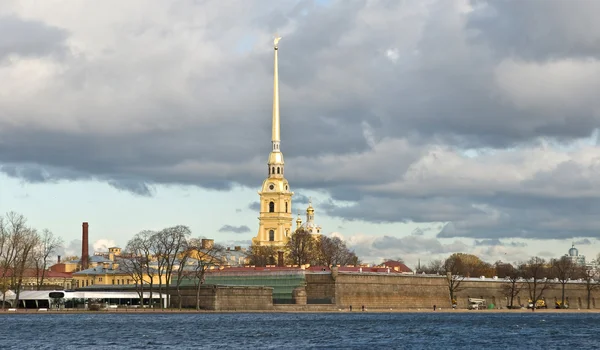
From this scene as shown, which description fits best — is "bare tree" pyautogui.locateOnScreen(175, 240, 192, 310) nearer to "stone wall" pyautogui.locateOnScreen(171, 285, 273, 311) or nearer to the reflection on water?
"stone wall" pyautogui.locateOnScreen(171, 285, 273, 311)

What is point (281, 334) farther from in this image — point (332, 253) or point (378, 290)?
point (332, 253)

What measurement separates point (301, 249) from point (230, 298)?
53.1 metres

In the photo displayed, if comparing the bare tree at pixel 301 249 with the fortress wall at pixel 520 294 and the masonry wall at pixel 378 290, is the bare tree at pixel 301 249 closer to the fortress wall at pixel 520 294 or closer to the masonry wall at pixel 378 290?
the fortress wall at pixel 520 294

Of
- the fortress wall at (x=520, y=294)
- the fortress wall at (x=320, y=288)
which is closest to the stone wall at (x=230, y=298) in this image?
the fortress wall at (x=320, y=288)

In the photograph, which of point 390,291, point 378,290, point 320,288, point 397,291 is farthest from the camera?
point 397,291

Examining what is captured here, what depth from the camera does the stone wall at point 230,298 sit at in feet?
460

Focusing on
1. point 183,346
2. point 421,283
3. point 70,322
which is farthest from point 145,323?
point 421,283

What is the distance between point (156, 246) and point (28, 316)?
26292mm

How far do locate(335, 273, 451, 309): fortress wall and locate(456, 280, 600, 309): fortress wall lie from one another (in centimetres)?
734

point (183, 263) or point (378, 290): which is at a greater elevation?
point (183, 263)

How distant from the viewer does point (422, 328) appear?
351 feet

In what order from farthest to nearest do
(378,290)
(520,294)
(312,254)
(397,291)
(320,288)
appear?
(312,254)
(520,294)
(397,291)
(378,290)
(320,288)

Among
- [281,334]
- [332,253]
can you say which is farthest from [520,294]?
[281,334]

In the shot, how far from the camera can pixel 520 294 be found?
184 m
